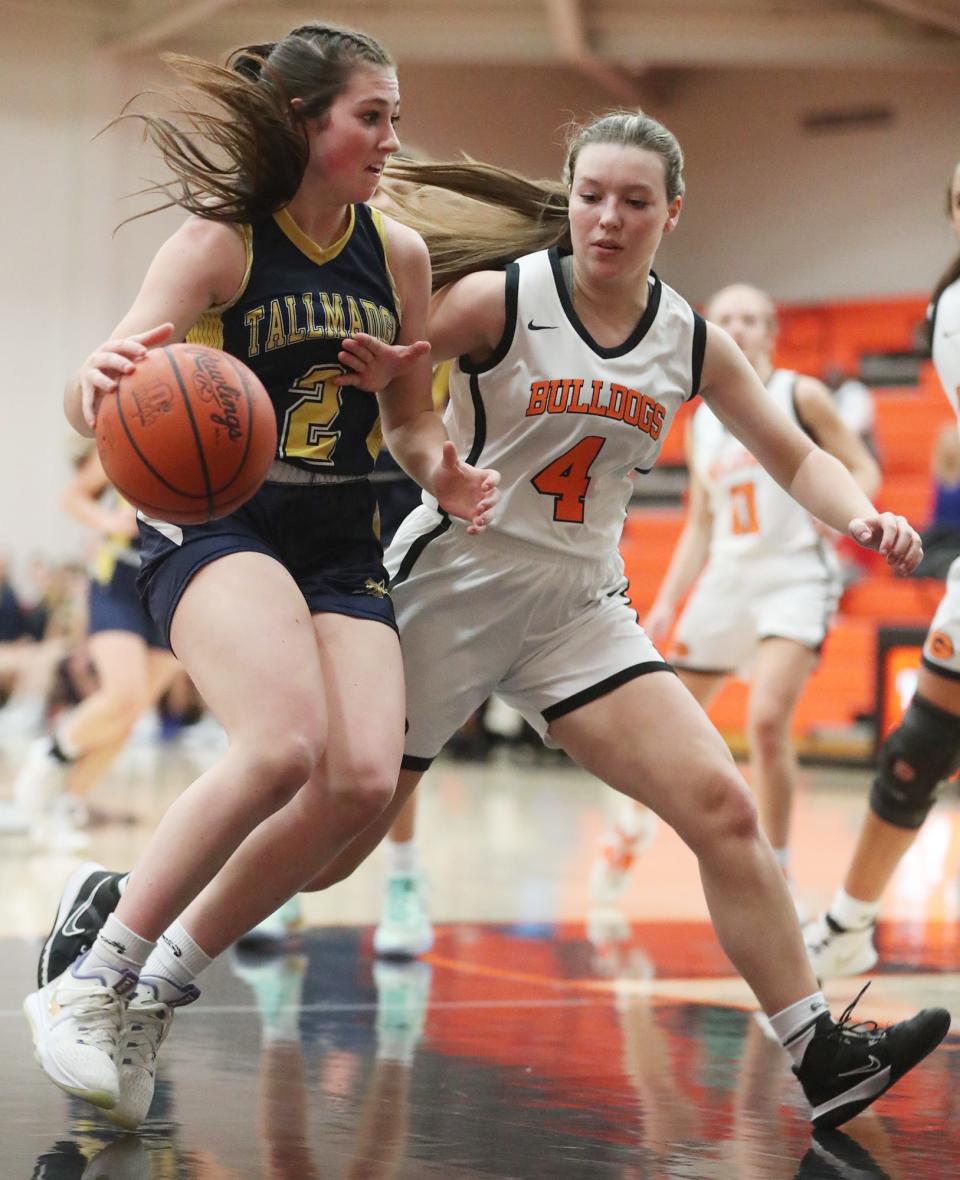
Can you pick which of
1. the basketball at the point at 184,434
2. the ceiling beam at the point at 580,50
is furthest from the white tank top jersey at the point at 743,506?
the ceiling beam at the point at 580,50

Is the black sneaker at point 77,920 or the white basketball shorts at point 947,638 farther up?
the white basketball shorts at point 947,638

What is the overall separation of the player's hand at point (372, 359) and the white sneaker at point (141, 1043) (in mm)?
1064

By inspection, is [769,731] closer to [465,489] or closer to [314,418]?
[465,489]

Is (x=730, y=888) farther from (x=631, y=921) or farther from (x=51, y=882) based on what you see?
(x=51, y=882)

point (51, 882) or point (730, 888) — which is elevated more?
point (730, 888)

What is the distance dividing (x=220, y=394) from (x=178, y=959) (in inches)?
37.6

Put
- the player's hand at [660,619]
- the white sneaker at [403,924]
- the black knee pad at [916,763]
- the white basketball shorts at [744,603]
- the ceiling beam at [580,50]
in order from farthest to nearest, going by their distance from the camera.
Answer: the ceiling beam at [580,50]
the white basketball shorts at [744,603]
the player's hand at [660,619]
the white sneaker at [403,924]
the black knee pad at [916,763]

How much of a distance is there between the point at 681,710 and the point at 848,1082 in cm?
70

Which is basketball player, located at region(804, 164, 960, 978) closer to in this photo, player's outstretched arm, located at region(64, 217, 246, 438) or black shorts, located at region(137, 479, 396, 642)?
black shorts, located at region(137, 479, 396, 642)

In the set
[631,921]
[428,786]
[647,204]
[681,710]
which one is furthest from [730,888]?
[428,786]

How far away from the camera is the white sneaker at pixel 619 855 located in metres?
5.47

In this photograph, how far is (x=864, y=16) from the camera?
12805 millimetres

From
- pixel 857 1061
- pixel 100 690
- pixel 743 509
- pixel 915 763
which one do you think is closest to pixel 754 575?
pixel 743 509

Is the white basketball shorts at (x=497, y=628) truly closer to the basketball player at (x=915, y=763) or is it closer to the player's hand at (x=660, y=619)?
the basketball player at (x=915, y=763)
